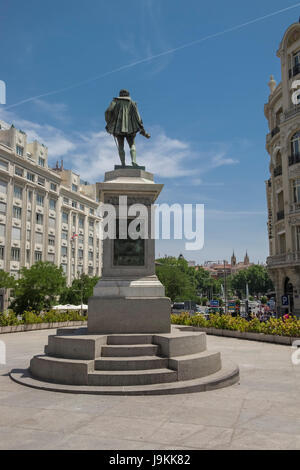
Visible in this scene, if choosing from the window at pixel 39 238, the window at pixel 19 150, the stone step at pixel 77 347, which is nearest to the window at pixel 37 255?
the window at pixel 39 238

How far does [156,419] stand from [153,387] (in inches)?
63.3

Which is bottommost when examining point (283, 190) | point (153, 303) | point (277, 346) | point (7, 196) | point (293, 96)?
point (277, 346)

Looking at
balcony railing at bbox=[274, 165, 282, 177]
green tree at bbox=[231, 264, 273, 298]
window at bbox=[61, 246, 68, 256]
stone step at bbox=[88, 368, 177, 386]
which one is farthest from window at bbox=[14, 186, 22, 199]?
green tree at bbox=[231, 264, 273, 298]

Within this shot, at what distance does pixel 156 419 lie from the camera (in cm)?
566

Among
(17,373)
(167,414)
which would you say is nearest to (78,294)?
(17,373)

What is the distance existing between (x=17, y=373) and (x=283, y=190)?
32001mm

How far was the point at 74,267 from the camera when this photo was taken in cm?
7169

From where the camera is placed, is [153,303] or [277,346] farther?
[277,346]

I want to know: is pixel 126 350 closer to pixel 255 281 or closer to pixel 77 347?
pixel 77 347

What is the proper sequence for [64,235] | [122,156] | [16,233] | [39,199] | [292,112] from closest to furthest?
[122,156], [292,112], [16,233], [39,199], [64,235]

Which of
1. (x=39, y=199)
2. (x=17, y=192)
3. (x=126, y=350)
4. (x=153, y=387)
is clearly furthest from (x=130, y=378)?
(x=39, y=199)

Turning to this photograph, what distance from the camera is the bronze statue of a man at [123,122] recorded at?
38.3 ft

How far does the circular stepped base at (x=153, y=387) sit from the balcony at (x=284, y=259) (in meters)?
26.4
